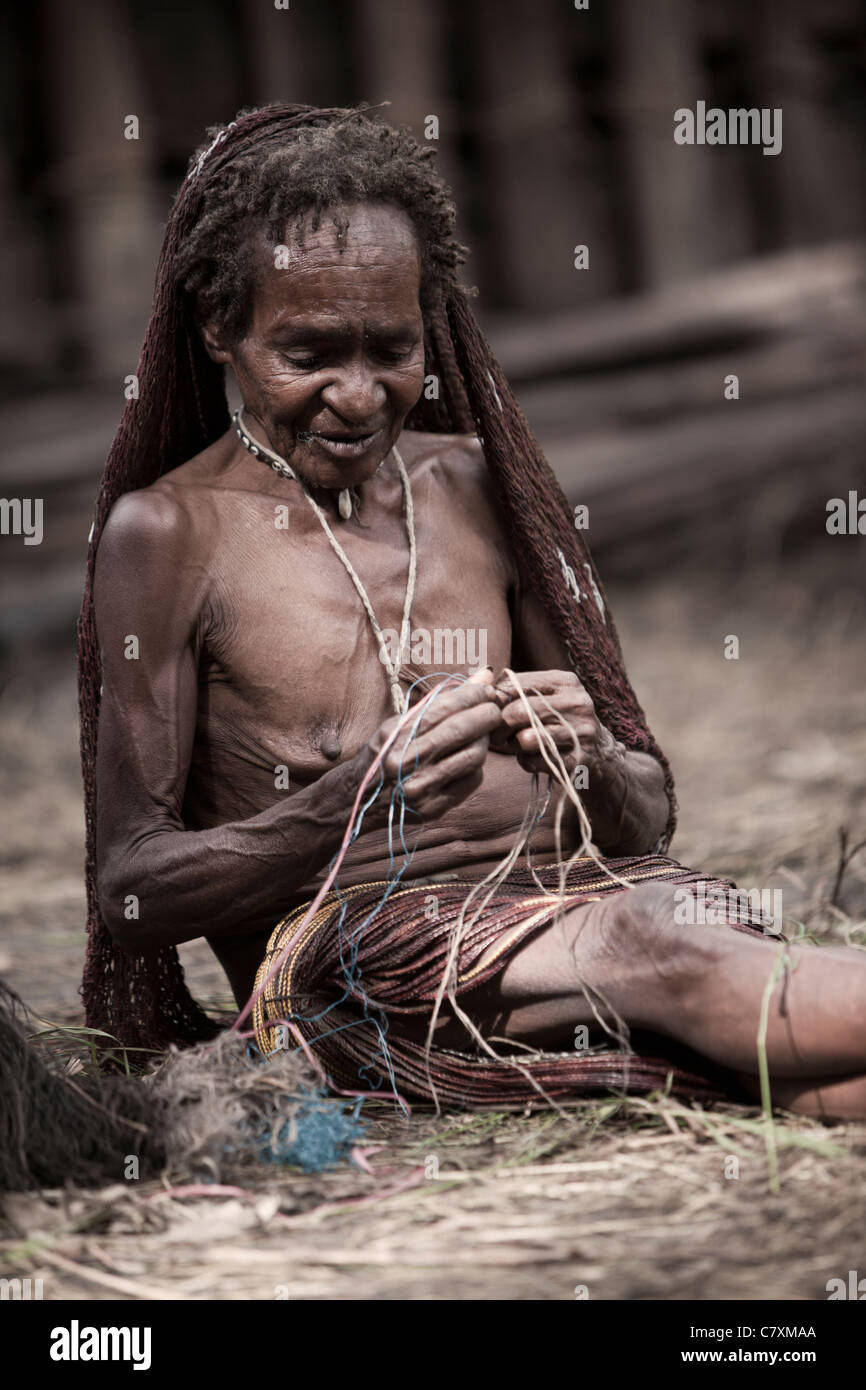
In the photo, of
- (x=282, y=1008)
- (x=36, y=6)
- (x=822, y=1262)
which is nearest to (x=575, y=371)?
(x=36, y=6)

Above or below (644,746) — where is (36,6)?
above

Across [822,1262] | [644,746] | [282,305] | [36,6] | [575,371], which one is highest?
[36,6]

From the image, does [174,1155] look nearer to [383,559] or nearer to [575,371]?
[383,559]

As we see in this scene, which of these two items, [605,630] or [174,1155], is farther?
[605,630]

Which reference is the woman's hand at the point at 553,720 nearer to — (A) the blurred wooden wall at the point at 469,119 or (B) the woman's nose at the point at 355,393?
(B) the woman's nose at the point at 355,393

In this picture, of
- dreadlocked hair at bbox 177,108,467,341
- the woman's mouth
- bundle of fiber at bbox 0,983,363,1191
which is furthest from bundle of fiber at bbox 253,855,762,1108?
dreadlocked hair at bbox 177,108,467,341

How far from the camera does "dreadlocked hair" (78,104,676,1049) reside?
3.05 m

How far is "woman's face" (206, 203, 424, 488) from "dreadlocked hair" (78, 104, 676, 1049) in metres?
0.06

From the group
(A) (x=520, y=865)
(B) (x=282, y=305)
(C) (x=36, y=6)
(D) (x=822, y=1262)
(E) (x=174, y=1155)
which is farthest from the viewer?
(C) (x=36, y=6)

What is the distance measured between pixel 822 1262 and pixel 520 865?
1.07 metres

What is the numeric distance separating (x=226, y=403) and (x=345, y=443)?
0.44 m

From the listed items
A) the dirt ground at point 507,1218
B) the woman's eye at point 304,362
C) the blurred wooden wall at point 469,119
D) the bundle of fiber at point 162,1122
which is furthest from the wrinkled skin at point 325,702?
the blurred wooden wall at point 469,119

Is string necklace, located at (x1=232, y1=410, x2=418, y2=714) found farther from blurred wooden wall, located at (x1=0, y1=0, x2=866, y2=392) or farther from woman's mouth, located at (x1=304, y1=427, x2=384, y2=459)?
blurred wooden wall, located at (x1=0, y1=0, x2=866, y2=392)

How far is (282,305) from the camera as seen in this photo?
9.83 feet
